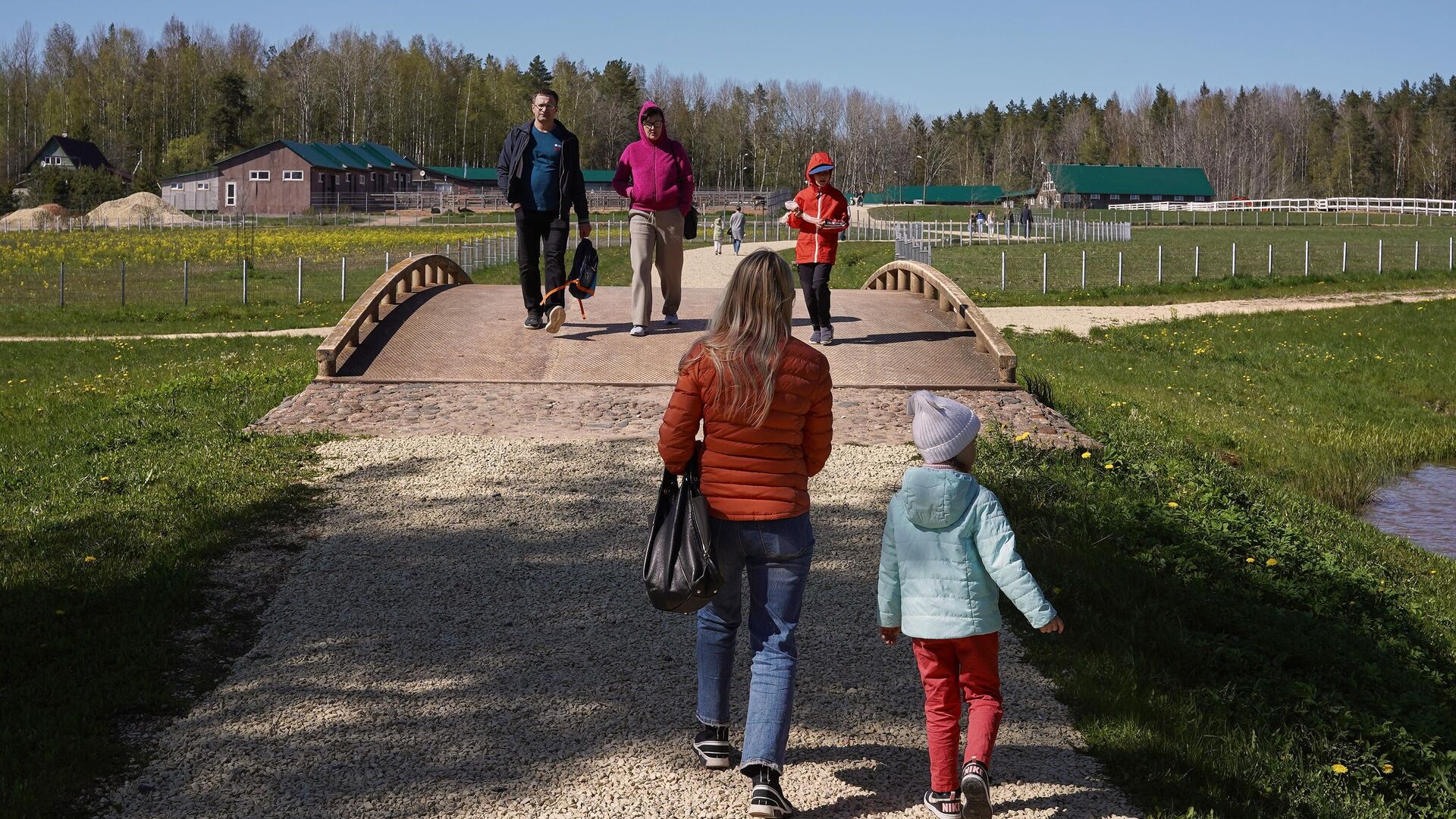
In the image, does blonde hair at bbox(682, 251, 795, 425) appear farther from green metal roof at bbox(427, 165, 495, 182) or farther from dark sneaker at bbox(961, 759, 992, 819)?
green metal roof at bbox(427, 165, 495, 182)

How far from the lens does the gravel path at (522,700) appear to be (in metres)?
4.53

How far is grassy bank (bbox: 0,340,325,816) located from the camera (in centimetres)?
501

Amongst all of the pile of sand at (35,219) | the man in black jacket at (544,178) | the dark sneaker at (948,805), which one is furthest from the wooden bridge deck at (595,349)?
the pile of sand at (35,219)

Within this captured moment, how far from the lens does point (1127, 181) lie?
11781 centimetres

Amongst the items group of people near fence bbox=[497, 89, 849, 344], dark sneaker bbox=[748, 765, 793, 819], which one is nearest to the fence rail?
group of people near fence bbox=[497, 89, 849, 344]

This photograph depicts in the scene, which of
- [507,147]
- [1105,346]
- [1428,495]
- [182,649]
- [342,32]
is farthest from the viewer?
[342,32]

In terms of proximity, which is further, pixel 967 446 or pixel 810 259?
pixel 810 259

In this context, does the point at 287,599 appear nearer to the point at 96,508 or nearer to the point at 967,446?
the point at 96,508

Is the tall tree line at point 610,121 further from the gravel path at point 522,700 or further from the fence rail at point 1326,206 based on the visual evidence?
the gravel path at point 522,700

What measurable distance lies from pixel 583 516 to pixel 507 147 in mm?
4692

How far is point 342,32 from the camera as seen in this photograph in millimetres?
131000

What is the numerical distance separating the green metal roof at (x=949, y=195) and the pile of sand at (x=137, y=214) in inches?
2658

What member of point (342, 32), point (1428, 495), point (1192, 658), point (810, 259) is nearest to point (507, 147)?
point (810, 259)

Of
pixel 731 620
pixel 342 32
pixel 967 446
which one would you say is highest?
pixel 342 32
